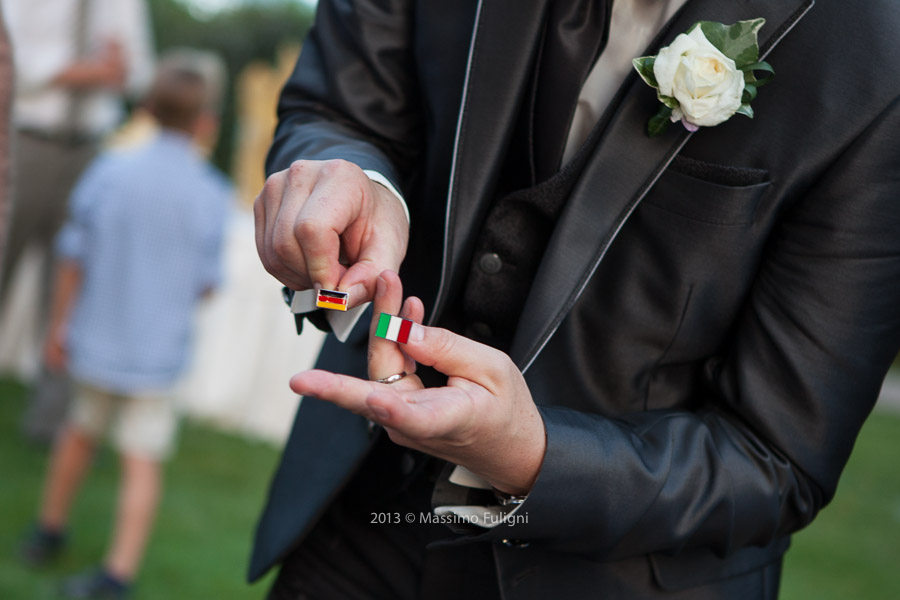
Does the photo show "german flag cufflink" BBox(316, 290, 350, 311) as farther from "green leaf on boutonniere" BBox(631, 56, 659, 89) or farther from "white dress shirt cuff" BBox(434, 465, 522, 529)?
"green leaf on boutonniere" BBox(631, 56, 659, 89)

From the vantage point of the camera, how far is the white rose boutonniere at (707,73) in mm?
1190

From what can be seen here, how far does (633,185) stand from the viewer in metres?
1.27

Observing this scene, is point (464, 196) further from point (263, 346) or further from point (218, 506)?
point (263, 346)

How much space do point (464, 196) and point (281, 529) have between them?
659mm

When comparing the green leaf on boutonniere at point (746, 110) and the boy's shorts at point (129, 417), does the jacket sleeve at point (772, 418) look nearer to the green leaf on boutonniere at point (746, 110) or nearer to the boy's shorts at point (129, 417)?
the green leaf on boutonniere at point (746, 110)

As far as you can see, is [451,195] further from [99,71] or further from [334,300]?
[99,71]

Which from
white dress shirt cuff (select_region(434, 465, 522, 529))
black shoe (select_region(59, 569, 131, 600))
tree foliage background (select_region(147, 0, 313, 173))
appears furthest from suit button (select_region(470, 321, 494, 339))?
tree foliage background (select_region(147, 0, 313, 173))

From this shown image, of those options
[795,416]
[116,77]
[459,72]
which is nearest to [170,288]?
[116,77]

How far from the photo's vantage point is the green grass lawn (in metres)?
3.73

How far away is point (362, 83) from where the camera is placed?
1.56 metres

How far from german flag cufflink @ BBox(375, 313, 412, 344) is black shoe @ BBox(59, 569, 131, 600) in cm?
289

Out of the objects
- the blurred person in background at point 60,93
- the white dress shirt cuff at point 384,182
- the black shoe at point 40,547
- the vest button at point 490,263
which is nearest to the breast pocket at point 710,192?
the vest button at point 490,263

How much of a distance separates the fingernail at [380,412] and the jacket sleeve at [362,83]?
0.67 m

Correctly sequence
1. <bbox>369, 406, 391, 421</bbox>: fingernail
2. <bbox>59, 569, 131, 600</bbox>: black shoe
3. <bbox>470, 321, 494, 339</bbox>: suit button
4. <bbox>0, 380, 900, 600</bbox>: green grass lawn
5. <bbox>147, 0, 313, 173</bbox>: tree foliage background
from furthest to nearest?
<bbox>147, 0, 313, 173</bbox>: tree foliage background < <bbox>0, 380, 900, 600</bbox>: green grass lawn < <bbox>59, 569, 131, 600</bbox>: black shoe < <bbox>470, 321, 494, 339</bbox>: suit button < <bbox>369, 406, 391, 421</bbox>: fingernail
